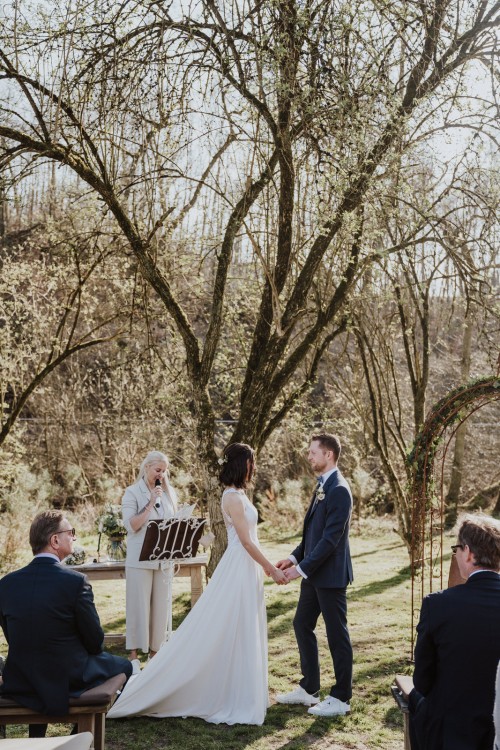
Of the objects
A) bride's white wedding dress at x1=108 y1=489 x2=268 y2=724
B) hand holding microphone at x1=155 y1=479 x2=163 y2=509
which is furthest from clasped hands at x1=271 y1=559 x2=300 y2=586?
hand holding microphone at x1=155 y1=479 x2=163 y2=509

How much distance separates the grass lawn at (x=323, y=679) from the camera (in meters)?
4.95

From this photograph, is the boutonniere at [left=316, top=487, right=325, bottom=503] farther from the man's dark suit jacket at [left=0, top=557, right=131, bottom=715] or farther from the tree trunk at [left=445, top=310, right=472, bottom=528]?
the tree trunk at [left=445, top=310, right=472, bottom=528]

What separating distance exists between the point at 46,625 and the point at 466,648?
204 centimetres

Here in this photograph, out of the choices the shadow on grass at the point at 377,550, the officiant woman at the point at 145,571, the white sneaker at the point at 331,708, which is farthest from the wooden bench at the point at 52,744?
the shadow on grass at the point at 377,550

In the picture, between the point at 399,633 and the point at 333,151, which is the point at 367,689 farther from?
the point at 333,151

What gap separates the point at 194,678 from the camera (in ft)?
17.3

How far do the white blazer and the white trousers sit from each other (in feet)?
0.28

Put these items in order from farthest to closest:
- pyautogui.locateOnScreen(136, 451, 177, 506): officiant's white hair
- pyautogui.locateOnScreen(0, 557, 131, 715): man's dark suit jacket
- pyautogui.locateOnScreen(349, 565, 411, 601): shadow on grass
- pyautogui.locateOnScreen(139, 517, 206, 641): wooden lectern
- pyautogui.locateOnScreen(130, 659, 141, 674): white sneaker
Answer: pyautogui.locateOnScreen(349, 565, 411, 601): shadow on grass < pyautogui.locateOnScreen(136, 451, 177, 506): officiant's white hair < pyautogui.locateOnScreen(130, 659, 141, 674): white sneaker < pyautogui.locateOnScreen(139, 517, 206, 641): wooden lectern < pyautogui.locateOnScreen(0, 557, 131, 715): man's dark suit jacket

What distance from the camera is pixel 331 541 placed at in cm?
531

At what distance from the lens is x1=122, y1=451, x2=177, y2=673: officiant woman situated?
6.44 m

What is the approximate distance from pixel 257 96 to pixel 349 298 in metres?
3.79

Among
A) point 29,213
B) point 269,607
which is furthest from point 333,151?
point 29,213

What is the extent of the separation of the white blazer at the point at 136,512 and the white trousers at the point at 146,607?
84 mm

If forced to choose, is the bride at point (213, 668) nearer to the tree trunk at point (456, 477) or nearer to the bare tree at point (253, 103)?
the bare tree at point (253, 103)
